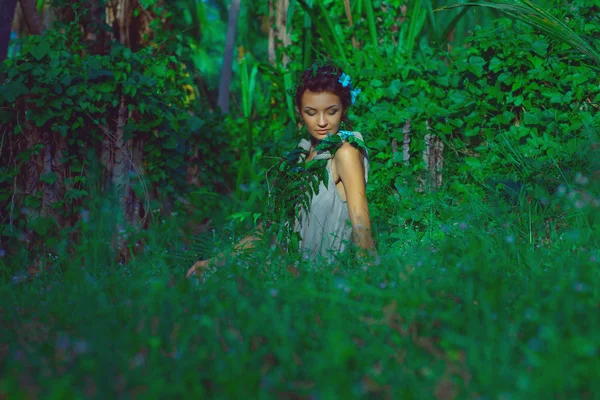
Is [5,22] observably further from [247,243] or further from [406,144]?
[406,144]

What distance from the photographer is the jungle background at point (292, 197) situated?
5.23 feet

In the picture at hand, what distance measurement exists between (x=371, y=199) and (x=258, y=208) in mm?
1007

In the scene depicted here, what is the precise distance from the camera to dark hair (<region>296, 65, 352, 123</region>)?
3.36 metres

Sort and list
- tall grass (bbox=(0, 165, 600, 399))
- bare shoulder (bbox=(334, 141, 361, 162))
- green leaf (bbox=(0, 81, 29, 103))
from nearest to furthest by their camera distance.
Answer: tall grass (bbox=(0, 165, 600, 399)), bare shoulder (bbox=(334, 141, 361, 162)), green leaf (bbox=(0, 81, 29, 103))

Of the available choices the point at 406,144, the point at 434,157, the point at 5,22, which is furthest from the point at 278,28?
the point at 5,22

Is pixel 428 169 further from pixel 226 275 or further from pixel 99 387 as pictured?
pixel 99 387

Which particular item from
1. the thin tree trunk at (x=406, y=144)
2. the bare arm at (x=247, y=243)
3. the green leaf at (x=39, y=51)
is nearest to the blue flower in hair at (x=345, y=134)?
the bare arm at (x=247, y=243)

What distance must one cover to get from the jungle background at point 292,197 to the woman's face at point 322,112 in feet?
0.94

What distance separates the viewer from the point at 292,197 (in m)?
3.38

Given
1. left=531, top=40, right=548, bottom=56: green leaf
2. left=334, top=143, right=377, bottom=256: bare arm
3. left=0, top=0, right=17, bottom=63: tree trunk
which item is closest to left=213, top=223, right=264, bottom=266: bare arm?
left=334, top=143, right=377, bottom=256: bare arm

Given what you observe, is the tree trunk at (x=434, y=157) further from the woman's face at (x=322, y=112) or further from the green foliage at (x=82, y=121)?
the green foliage at (x=82, y=121)

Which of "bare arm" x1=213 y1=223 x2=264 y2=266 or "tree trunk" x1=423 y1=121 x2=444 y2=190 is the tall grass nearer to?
"bare arm" x1=213 y1=223 x2=264 y2=266

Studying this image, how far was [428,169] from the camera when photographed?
4.43 meters

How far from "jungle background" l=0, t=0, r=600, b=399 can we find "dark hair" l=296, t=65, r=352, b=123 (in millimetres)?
428
